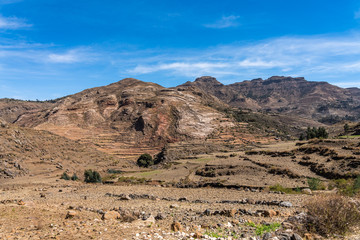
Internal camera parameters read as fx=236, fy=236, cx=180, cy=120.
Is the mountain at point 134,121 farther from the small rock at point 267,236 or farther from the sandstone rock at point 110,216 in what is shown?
the small rock at point 267,236

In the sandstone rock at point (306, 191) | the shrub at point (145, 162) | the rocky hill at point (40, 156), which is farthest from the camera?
the shrub at point (145, 162)

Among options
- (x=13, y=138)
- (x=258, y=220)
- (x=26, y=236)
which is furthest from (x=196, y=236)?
(x=13, y=138)

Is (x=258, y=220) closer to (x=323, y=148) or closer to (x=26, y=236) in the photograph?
(x=26, y=236)

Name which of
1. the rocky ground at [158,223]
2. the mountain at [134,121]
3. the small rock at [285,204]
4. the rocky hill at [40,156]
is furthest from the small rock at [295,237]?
the mountain at [134,121]

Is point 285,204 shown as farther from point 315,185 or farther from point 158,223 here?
point 158,223

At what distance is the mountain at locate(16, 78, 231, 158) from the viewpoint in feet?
237

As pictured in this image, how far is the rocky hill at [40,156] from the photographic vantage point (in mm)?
33375

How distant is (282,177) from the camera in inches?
951

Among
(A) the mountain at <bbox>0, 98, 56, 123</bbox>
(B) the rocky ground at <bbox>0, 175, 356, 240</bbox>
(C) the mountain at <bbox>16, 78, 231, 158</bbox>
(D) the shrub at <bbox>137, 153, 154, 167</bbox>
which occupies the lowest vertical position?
(D) the shrub at <bbox>137, 153, 154, 167</bbox>

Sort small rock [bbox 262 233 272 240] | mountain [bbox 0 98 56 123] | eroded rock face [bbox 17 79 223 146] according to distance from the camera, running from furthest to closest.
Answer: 1. mountain [bbox 0 98 56 123]
2. eroded rock face [bbox 17 79 223 146]
3. small rock [bbox 262 233 272 240]

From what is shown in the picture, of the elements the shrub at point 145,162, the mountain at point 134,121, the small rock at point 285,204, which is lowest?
the shrub at point 145,162

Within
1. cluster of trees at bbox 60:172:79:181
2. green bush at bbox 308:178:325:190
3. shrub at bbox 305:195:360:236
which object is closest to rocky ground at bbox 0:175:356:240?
shrub at bbox 305:195:360:236

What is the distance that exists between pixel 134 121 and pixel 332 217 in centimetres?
7927

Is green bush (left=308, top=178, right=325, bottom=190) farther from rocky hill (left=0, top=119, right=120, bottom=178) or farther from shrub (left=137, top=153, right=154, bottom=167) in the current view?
shrub (left=137, top=153, right=154, bottom=167)
